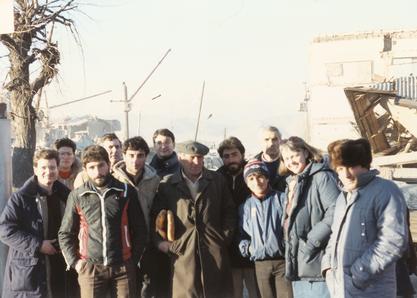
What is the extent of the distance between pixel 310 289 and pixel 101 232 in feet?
5.01

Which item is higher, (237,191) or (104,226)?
(237,191)

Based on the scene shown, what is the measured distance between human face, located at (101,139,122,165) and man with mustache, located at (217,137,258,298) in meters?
0.97

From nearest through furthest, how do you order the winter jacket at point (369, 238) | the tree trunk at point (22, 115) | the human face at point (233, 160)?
the winter jacket at point (369, 238) → the human face at point (233, 160) → the tree trunk at point (22, 115)

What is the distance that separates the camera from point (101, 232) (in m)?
4.39

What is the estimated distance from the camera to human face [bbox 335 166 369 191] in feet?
11.4

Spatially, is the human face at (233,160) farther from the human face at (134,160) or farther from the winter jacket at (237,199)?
the human face at (134,160)

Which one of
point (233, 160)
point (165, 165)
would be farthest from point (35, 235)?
point (233, 160)

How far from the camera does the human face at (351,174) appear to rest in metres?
3.47

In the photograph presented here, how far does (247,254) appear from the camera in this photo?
4645 millimetres

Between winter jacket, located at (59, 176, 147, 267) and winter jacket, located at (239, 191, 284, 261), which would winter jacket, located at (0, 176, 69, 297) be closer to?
winter jacket, located at (59, 176, 147, 267)

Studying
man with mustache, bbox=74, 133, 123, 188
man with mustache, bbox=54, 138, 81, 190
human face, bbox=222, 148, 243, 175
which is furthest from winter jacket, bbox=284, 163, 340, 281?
man with mustache, bbox=54, 138, 81, 190

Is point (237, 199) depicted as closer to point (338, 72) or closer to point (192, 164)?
point (192, 164)

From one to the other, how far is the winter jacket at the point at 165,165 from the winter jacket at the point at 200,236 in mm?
711

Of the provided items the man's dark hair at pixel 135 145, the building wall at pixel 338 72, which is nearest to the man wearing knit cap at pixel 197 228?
the man's dark hair at pixel 135 145
